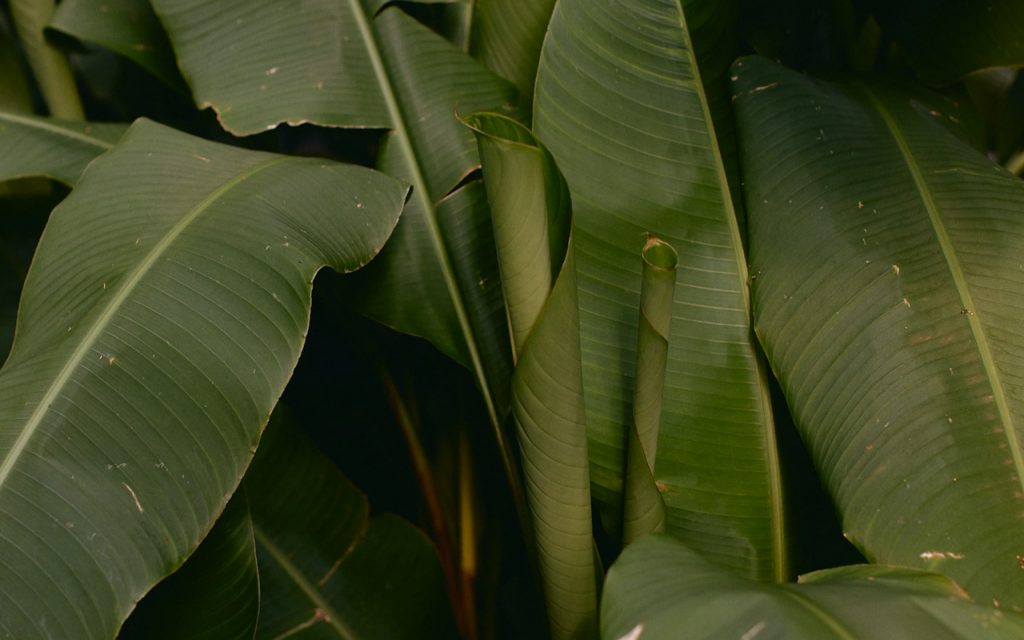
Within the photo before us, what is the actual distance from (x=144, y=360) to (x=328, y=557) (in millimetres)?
297

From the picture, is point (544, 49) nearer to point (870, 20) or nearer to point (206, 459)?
point (206, 459)

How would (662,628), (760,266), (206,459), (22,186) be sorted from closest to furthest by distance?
(662,628), (206,459), (760,266), (22,186)

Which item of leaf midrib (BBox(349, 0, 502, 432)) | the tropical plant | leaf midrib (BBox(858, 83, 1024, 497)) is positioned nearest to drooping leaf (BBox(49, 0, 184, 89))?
the tropical plant

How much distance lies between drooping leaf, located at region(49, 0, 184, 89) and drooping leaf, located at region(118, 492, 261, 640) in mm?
472

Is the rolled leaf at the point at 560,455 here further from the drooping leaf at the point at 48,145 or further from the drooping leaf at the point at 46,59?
the drooping leaf at the point at 46,59

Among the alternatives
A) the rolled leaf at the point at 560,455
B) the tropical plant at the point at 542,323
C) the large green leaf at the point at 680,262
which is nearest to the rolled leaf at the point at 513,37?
the tropical plant at the point at 542,323

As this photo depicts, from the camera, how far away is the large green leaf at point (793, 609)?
351mm

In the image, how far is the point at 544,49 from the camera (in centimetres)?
65

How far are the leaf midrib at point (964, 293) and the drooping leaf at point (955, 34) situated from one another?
0.35 ft

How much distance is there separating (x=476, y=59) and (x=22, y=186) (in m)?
0.47

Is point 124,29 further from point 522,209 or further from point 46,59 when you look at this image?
point 522,209

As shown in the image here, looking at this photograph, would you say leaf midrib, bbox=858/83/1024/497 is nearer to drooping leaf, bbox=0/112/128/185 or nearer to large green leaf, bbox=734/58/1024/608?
large green leaf, bbox=734/58/1024/608

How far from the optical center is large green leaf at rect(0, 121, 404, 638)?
44 cm

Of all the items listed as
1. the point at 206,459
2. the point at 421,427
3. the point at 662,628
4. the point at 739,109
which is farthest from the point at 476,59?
the point at 662,628
